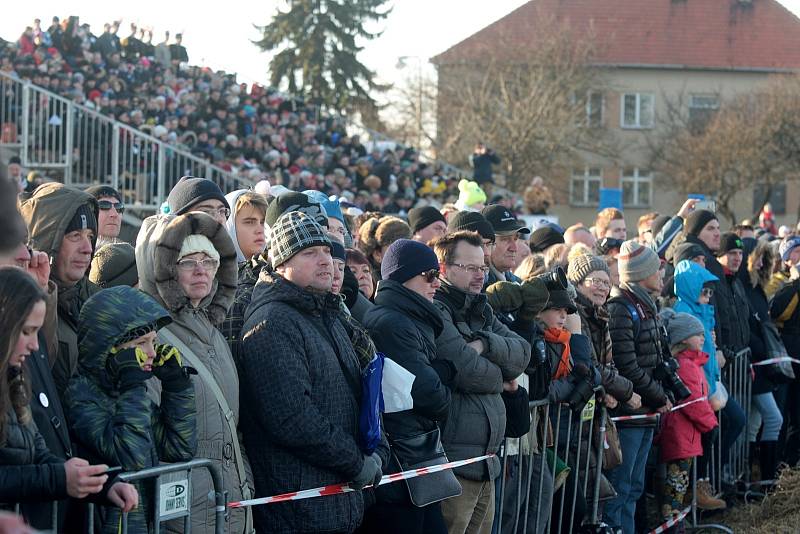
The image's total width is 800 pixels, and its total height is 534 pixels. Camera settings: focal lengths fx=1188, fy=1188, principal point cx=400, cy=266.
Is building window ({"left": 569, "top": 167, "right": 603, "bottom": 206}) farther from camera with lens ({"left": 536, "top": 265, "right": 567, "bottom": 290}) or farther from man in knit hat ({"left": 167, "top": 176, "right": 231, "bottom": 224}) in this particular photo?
man in knit hat ({"left": 167, "top": 176, "right": 231, "bottom": 224})

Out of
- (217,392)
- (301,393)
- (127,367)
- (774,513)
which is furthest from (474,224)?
(774,513)

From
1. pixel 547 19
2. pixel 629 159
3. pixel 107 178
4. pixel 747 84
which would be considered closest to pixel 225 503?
pixel 107 178

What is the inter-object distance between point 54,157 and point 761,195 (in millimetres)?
41372

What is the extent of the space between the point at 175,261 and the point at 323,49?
46.2 m

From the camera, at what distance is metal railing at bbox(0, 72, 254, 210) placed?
16.0m

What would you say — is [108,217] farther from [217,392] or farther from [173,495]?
[173,495]

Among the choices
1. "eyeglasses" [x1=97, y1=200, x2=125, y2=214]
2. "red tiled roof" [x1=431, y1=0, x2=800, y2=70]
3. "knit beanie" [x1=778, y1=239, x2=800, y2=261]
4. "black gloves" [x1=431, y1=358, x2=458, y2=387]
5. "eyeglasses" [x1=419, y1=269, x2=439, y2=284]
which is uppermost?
"red tiled roof" [x1=431, y1=0, x2=800, y2=70]

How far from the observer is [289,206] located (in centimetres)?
665

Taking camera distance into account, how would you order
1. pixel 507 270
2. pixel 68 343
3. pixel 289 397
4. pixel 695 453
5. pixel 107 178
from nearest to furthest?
1. pixel 68 343
2. pixel 289 397
3. pixel 507 270
4. pixel 695 453
5. pixel 107 178

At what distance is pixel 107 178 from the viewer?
1595 centimetres

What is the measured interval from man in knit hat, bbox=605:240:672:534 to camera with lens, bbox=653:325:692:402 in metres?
0.05

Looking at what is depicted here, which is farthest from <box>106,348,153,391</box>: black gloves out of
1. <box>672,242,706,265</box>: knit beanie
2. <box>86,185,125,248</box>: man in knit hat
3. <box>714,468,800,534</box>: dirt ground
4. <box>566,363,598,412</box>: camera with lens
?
<box>672,242,706,265</box>: knit beanie

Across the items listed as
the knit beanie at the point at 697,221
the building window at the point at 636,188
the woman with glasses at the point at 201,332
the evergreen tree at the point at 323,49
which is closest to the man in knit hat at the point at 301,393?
the woman with glasses at the point at 201,332

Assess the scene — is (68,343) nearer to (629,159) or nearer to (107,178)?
(107,178)
